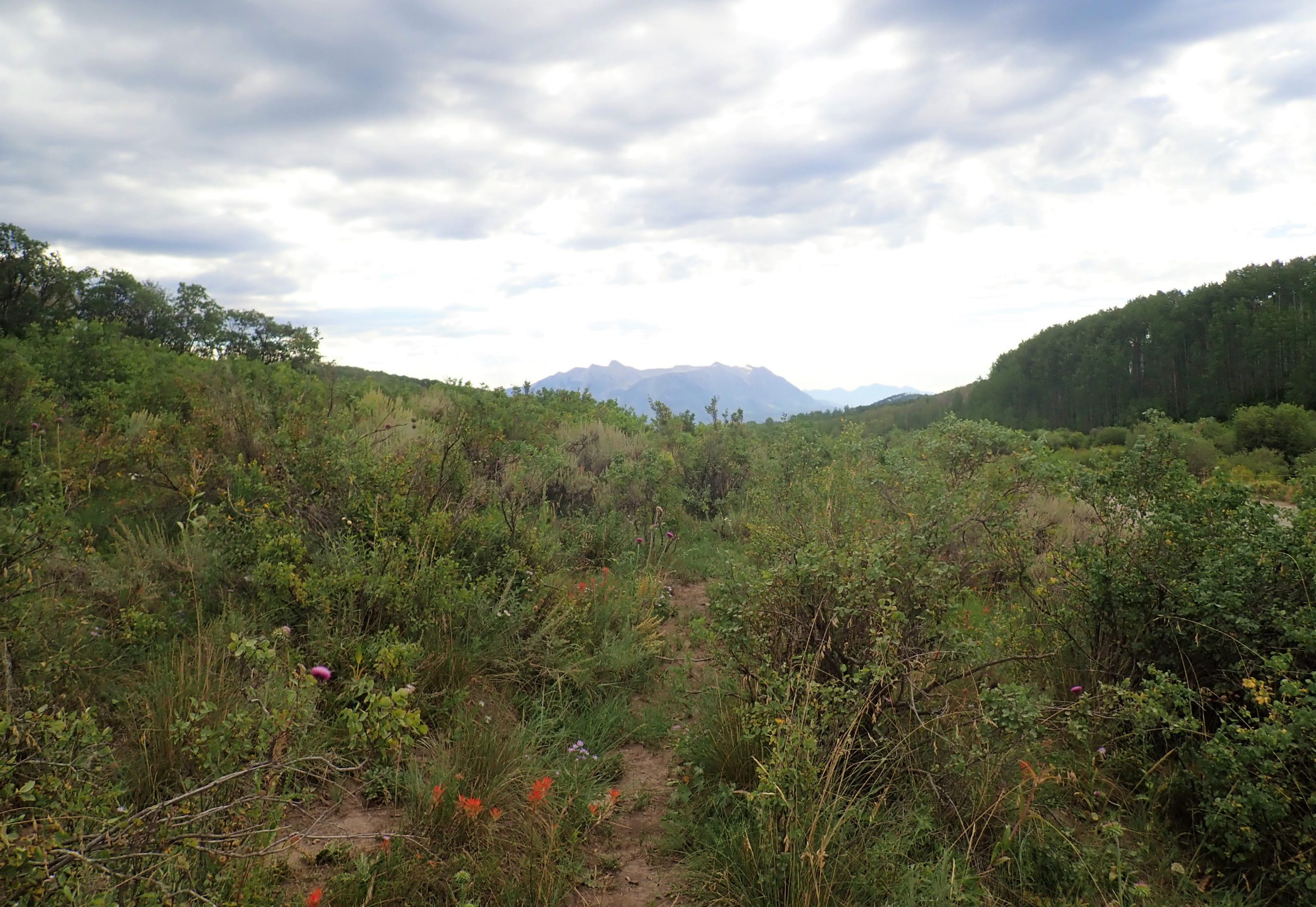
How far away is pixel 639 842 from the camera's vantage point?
3.01 m

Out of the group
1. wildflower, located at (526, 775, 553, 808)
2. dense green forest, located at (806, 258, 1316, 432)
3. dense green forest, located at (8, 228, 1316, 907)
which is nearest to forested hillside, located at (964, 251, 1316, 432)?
dense green forest, located at (806, 258, 1316, 432)

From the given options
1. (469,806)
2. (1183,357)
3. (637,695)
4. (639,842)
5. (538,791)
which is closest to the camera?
(469,806)

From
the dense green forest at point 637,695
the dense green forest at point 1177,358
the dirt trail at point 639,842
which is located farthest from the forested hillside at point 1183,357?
the dirt trail at point 639,842

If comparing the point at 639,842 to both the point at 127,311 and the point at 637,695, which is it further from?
the point at 127,311

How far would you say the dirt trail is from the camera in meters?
2.66

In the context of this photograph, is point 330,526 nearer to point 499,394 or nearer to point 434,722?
point 434,722

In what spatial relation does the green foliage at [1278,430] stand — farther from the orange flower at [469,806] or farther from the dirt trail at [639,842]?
the orange flower at [469,806]

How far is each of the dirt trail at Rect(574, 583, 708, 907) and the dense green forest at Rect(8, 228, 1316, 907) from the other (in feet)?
0.06

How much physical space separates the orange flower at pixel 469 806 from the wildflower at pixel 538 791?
0.72 ft

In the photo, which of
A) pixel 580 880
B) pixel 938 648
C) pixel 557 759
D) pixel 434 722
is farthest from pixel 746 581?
pixel 434 722

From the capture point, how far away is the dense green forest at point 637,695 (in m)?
2.38

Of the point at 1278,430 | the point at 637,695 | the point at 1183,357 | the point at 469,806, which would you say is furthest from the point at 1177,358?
the point at 469,806

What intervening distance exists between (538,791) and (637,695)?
1.51 meters

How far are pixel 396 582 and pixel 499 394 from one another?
6487 mm
